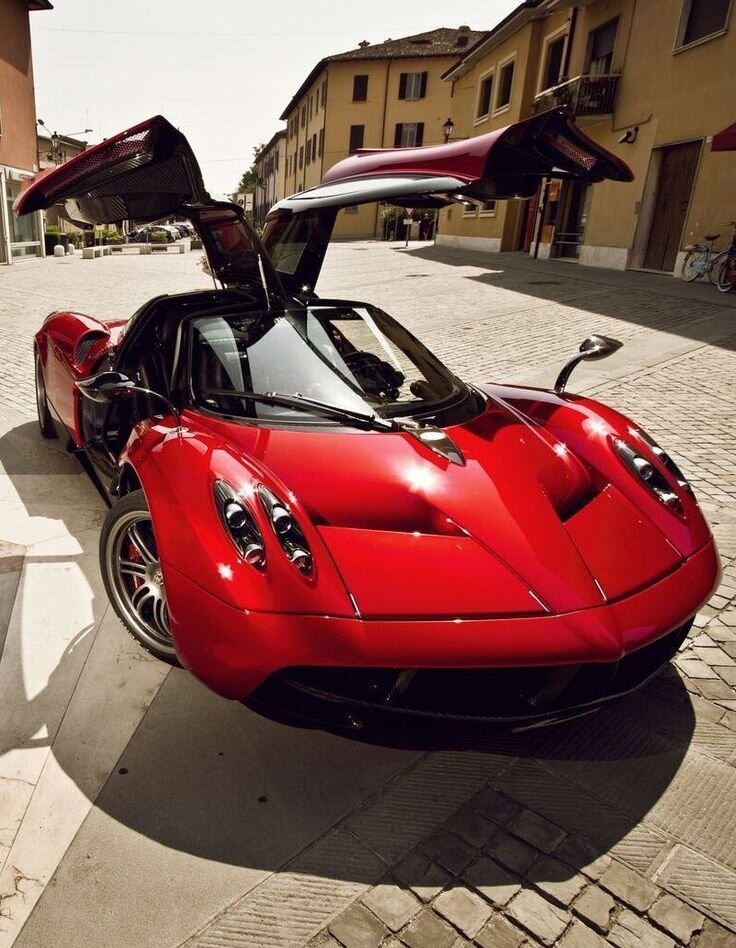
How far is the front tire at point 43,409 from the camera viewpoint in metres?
4.79

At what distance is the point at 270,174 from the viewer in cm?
7956

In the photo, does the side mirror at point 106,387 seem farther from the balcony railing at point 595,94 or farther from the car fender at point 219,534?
the balcony railing at point 595,94

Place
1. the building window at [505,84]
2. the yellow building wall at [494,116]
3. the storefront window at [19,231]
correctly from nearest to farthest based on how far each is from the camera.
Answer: the storefront window at [19,231], the yellow building wall at [494,116], the building window at [505,84]

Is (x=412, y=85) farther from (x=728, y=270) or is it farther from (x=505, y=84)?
(x=728, y=270)

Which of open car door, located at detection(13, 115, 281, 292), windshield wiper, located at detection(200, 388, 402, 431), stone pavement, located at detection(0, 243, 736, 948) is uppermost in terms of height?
open car door, located at detection(13, 115, 281, 292)

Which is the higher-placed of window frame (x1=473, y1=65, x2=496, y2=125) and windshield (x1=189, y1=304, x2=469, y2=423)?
window frame (x1=473, y1=65, x2=496, y2=125)

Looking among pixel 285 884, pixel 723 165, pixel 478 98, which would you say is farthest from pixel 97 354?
pixel 478 98

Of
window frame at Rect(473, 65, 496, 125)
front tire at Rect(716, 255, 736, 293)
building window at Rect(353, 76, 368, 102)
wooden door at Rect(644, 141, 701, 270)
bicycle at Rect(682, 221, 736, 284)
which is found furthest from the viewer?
building window at Rect(353, 76, 368, 102)

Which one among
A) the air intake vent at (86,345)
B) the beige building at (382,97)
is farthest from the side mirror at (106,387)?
the beige building at (382,97)

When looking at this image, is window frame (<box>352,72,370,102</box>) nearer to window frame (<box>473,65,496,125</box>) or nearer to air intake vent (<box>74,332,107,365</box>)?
window frame (<box>473,65,496,125</box>)

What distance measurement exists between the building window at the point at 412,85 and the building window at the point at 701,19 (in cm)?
3113

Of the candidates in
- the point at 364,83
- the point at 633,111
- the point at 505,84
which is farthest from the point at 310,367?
the point at 364,83

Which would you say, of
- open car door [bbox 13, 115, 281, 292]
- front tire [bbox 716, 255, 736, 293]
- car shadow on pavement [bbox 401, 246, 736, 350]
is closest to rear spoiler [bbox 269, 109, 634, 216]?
open car door [bbox 13, 115, 281, 292]

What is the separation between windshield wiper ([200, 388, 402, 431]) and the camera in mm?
2500
